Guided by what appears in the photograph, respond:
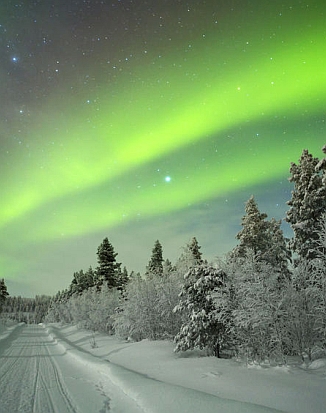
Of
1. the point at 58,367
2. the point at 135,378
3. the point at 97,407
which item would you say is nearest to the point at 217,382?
the point at 135,378

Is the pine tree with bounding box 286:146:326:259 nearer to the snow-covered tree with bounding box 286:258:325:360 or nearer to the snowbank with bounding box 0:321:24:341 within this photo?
the snow-covered tree with bounding box 286:258:325:360

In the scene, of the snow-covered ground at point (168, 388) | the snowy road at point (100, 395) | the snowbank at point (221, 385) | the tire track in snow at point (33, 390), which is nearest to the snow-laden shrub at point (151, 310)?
the snowbank at point (221, 385)

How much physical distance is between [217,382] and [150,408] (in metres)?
3.12

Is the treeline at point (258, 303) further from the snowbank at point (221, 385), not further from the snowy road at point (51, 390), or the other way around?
the snowy road at point (51, 390)

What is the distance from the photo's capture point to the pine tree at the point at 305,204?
75.1 ft

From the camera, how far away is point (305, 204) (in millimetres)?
23359

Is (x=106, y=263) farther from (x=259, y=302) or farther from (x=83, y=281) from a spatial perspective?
(x=259, y=302)

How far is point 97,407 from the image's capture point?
764 centimetres

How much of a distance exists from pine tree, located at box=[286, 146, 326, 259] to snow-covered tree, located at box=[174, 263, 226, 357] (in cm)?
991

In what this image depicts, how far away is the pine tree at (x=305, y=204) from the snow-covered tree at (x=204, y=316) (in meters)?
9.91

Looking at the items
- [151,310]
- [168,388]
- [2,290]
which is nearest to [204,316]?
[168,388]

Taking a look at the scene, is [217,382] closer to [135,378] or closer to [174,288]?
[135,378]

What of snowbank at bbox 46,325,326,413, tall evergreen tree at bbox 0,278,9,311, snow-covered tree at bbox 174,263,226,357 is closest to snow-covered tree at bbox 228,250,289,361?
snow-covered tree at bbox 174,263,226,357

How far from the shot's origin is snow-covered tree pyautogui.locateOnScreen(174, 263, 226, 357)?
14695 mm
